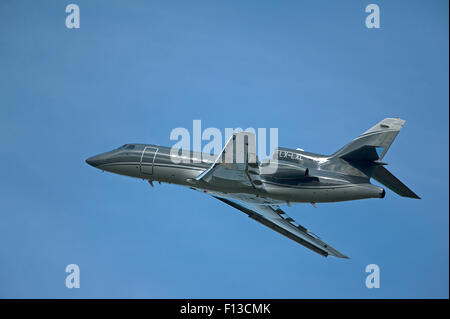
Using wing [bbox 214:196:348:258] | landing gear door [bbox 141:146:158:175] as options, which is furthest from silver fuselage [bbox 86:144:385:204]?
wing [bbox 214:196:348:258]

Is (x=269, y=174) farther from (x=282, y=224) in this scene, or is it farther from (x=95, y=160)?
(x=95, y=160)

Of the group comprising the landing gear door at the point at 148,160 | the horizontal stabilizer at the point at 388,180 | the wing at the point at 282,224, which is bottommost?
the wing at the point at 282,224

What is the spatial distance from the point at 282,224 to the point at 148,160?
34.9 ft

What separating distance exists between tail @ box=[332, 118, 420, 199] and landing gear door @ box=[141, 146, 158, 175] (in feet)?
40.7

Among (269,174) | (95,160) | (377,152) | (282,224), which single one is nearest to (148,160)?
(95,160)

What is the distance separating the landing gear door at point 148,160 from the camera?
4323 centimetres

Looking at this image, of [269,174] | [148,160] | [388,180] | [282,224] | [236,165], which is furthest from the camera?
[282,224]

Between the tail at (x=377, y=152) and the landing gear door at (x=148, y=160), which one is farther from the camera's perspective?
the landing gear door at (x=148, y=160)

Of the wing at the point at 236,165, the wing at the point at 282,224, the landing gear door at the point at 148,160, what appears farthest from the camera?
the wing at the point at 282,224

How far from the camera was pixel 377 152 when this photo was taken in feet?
128

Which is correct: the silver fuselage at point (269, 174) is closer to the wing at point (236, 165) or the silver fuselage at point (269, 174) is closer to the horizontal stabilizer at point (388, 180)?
the wing at point (236, 165)

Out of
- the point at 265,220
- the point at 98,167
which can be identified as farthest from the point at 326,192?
the point at 98,167

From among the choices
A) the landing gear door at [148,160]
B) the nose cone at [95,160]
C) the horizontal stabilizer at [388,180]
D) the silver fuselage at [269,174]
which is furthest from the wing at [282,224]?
the nose cone at [95,160]

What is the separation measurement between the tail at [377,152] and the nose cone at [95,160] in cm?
1679
